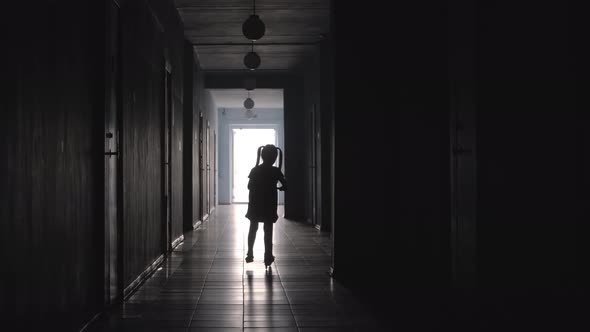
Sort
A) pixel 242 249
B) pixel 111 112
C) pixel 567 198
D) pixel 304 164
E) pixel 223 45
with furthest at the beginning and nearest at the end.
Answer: pixel 304 164 → pixel 223 45 → pixel 242 249 → pixel 111 112 → pixel 567 198

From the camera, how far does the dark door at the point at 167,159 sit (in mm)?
6707

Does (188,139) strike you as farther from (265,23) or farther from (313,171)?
(313,171)

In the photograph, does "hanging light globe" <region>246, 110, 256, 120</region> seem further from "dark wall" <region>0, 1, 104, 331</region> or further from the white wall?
"dark wall" <region>0, 1, 104, 331</region>

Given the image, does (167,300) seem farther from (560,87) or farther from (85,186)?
(560,87)

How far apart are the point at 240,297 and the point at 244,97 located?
12171 millimetres

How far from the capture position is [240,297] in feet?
14.7

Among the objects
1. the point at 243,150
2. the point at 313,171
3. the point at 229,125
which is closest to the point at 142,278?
the point at 313,171

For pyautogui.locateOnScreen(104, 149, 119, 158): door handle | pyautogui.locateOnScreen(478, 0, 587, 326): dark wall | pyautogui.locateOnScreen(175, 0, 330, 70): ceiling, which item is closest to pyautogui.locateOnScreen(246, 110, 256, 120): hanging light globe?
pyautogui.locateOnScreen(175, 0, 330, 70): ceiling

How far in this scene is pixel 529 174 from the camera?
2732 mm

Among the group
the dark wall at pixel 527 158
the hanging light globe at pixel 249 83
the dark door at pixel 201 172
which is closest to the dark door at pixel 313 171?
the hanging light globe at pixel 249 83

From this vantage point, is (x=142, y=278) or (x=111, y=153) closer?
(x=111, y=153)

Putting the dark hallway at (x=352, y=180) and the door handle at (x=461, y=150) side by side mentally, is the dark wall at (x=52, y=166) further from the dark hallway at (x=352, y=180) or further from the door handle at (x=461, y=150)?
the door handle at (x=461, y=150)

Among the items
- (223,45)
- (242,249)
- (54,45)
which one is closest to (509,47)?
(54,45)

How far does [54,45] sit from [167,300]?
215 centimetres
